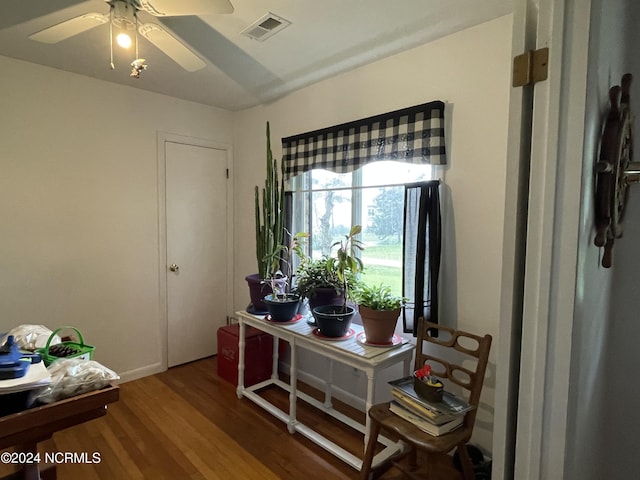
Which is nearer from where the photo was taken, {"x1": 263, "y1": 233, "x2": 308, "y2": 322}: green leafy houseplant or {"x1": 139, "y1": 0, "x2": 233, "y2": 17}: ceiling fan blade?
{"x1": 139, "y1": 0, "x2": 233, "y2": 17}: ceiling fan blade

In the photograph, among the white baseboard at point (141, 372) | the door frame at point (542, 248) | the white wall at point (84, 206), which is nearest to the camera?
the door frame at point (542, 248)

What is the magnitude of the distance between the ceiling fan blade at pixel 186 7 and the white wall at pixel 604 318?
1.23 meters

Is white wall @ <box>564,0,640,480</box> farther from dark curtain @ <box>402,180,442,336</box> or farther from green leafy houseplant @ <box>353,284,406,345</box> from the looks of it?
green leafy houseplant @ <box>353,284,406,345</box>

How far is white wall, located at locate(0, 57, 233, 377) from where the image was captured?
2.43m

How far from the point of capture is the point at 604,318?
1.21m

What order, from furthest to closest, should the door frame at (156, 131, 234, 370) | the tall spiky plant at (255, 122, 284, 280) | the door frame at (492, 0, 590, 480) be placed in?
1. the door frame at (156, 131, 234, 370)
2. the tall spiky plant at (255, 122, 284, 280)
3. the door frame at (492, 0, 590, 480)

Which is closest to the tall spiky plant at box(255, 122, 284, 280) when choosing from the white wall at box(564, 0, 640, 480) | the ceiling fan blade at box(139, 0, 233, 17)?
the ceiling fan blade at box(139, 0, 233, 17)

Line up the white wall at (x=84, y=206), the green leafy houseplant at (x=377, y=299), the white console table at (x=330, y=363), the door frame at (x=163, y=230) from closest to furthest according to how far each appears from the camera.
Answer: the white console table at (x=330, y=363), the green leafy houseplant at (x=377, y=299), the white wall at (x=84, y=206), the door frame at (x=163, y=230)

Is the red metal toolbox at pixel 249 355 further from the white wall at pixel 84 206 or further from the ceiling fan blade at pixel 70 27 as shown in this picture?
the ceiling fan blade at pixel 70 27

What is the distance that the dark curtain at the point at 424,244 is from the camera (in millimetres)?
2021

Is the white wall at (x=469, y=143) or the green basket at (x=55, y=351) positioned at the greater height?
the white wall at (x=469, y=143)

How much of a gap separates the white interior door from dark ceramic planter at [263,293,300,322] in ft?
3.91

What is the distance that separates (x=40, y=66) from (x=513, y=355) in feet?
10.6

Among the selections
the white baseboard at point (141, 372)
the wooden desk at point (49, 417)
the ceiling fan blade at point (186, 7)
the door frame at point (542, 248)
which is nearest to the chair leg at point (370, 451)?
the door frame at point (542, 248)
